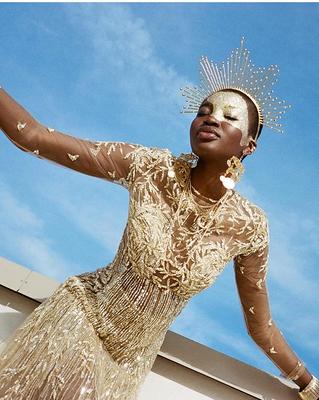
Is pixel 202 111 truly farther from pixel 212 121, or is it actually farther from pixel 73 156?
pixel 73 156

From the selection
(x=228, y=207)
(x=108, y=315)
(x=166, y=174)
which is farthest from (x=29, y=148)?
(x=228, y=207)

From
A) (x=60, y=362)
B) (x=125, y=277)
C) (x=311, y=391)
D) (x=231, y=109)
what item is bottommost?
(x=60, y=362)

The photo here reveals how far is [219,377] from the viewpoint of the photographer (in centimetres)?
297

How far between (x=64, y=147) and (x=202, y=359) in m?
1.38

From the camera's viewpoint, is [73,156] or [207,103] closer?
[73,156]

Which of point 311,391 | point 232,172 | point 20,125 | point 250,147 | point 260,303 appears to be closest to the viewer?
point 20,125

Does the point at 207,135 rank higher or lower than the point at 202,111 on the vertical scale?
lower

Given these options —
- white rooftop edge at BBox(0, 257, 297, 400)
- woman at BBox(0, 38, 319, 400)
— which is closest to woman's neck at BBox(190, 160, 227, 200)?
woman at BBox(0, 38, 319, 400)

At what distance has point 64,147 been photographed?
2.39 meters

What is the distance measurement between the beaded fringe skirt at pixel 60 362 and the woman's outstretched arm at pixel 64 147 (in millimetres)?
548

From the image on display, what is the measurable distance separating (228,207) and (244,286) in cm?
43

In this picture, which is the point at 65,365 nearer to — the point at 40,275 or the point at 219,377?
the point at 40,275

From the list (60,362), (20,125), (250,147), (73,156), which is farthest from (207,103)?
(60,362)

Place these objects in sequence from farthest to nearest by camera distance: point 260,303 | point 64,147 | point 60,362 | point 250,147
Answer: point 260,303
point 250,147
point 64,147
point 60,362
